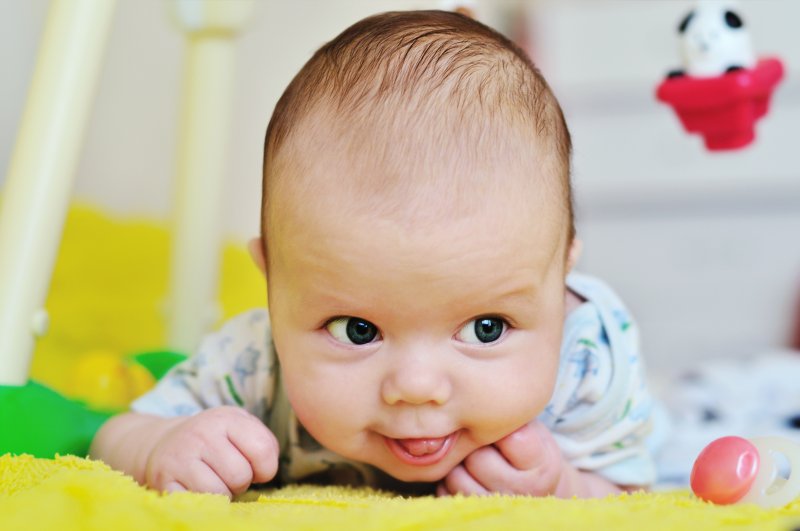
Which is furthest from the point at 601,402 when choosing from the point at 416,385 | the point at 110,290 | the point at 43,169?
the point at 110,290

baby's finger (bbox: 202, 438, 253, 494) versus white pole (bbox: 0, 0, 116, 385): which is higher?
white pole (bbox: 0, 0, 116, 385)

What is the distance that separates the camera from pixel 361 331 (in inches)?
23.2

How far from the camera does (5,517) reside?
0.48 metres

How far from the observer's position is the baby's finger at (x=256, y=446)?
24.5 inches

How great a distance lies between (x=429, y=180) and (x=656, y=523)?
23 cm

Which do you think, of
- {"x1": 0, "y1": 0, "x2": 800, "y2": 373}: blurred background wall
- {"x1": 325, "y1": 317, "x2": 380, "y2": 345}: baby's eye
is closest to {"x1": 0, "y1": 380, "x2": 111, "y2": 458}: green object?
{"x1": 325, "y1": 317, "x2": 380, "y2": 345}: baby's eye

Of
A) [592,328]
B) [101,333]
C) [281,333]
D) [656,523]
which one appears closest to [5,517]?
[281,333]

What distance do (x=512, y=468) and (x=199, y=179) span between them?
60 centimetres

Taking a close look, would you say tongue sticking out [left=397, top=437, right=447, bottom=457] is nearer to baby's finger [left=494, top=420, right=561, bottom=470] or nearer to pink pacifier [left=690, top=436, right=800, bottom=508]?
baby's finger [left=494, top=420, right=561, bottom=470]

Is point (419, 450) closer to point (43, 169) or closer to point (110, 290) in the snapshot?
point (43, 169)

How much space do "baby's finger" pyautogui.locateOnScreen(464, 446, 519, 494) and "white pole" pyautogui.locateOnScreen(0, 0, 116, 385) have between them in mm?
337

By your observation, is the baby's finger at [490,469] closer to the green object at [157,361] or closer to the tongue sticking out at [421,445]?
the tongue sticking out at [421,445]

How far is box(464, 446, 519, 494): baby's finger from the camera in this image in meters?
0.64

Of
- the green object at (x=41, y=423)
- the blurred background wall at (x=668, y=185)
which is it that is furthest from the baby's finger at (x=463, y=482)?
the blurred background wall at (x=668, y=185)
